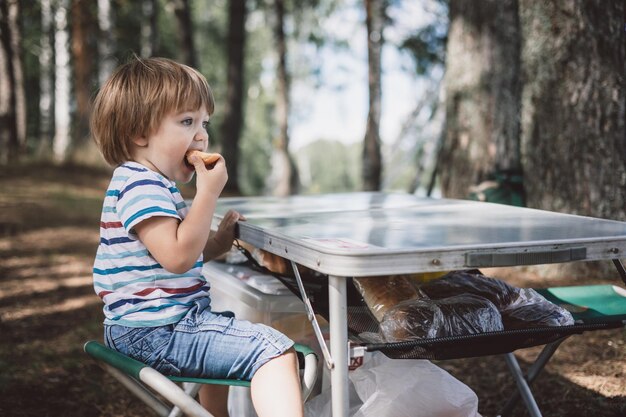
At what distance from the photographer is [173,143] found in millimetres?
1889

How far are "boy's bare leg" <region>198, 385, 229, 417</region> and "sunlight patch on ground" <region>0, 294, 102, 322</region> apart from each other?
264 centimetres

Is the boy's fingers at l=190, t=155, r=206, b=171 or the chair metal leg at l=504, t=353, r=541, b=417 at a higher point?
the boy's fingers at l=190, t=155, r=206, b=171

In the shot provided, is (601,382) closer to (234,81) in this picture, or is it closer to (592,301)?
(592,301)

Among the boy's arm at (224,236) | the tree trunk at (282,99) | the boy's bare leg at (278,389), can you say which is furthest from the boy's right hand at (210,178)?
the tree trunk at (282,99)

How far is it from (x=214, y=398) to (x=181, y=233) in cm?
68

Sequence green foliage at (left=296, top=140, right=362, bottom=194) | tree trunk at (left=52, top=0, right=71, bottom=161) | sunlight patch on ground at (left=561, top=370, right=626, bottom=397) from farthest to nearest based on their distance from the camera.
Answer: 1. green foliage at (left=296, top=140, right=362, bottom=194)
2. tree trunk at (left=52, top=0, right=71, bottom=161)
3. sunlight patch on ground at (left=561, top=370, right=626, bottom=397)

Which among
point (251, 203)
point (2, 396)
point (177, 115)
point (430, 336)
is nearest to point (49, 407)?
point (2, 396)

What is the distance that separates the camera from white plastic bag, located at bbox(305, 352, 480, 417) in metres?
1.91

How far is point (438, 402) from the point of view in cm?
192

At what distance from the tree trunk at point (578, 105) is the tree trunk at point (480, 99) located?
85 centimetres

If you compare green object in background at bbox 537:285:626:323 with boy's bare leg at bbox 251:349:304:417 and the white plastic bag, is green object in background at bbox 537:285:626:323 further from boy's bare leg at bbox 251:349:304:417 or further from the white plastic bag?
boy's bare leg at bbox 251:349:304:417

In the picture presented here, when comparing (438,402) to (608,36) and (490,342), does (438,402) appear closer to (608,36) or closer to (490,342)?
(490,342)

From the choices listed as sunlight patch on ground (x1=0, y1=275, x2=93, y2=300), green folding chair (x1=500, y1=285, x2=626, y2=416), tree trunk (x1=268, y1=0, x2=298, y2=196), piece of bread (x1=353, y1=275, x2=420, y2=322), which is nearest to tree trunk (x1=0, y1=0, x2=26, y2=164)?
tree trunk (x1=268, y1=0, x2=298, y2=196)

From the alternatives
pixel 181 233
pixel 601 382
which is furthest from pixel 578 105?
pixel 181 233
